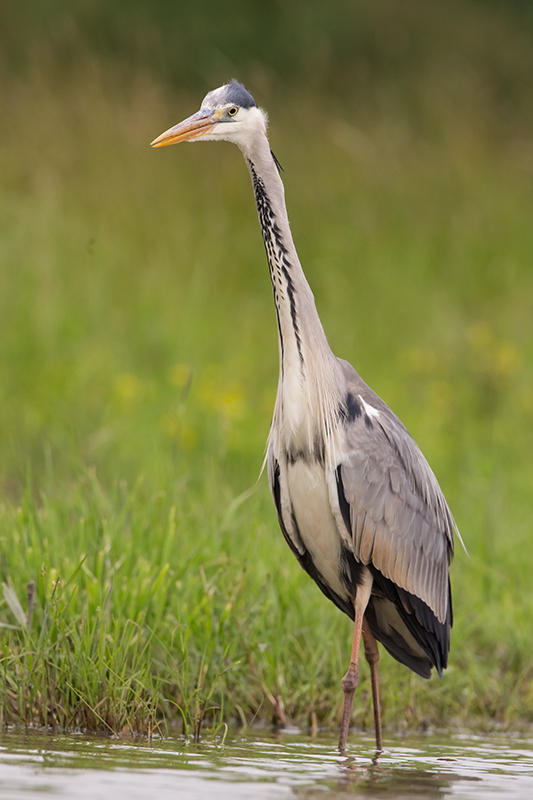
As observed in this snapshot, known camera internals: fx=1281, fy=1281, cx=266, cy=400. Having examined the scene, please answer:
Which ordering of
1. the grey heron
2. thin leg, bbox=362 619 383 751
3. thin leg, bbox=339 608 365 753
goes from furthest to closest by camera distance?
thin leg, bbox=362 619 383 751, the grey heron, thin leg, bbox=339 608 365 753

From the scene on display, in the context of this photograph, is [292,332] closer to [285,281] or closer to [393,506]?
[285,281]

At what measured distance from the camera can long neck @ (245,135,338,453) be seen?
14.9ft

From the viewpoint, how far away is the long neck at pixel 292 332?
453 cm

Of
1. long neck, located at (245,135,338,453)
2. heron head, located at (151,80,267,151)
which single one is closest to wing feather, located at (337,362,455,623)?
long neck, located at (245,135,338,453)

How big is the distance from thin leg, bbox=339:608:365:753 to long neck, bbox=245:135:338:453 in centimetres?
65

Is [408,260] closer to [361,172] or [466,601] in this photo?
[361,172]

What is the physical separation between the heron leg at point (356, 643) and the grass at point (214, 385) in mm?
314

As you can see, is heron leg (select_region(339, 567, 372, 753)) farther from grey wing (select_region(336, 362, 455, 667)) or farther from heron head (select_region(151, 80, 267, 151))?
heron head (select_region(151, 80, 267, 151))

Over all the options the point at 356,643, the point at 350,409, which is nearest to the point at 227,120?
the point at 350,409

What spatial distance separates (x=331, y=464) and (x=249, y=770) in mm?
1263

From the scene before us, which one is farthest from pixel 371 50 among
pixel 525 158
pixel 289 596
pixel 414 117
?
pixel 289 596

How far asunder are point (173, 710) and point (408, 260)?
24.6 ft

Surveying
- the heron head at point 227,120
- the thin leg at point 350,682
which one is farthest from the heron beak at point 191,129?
the thin leg at point 350,682

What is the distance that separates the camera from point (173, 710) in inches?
180
